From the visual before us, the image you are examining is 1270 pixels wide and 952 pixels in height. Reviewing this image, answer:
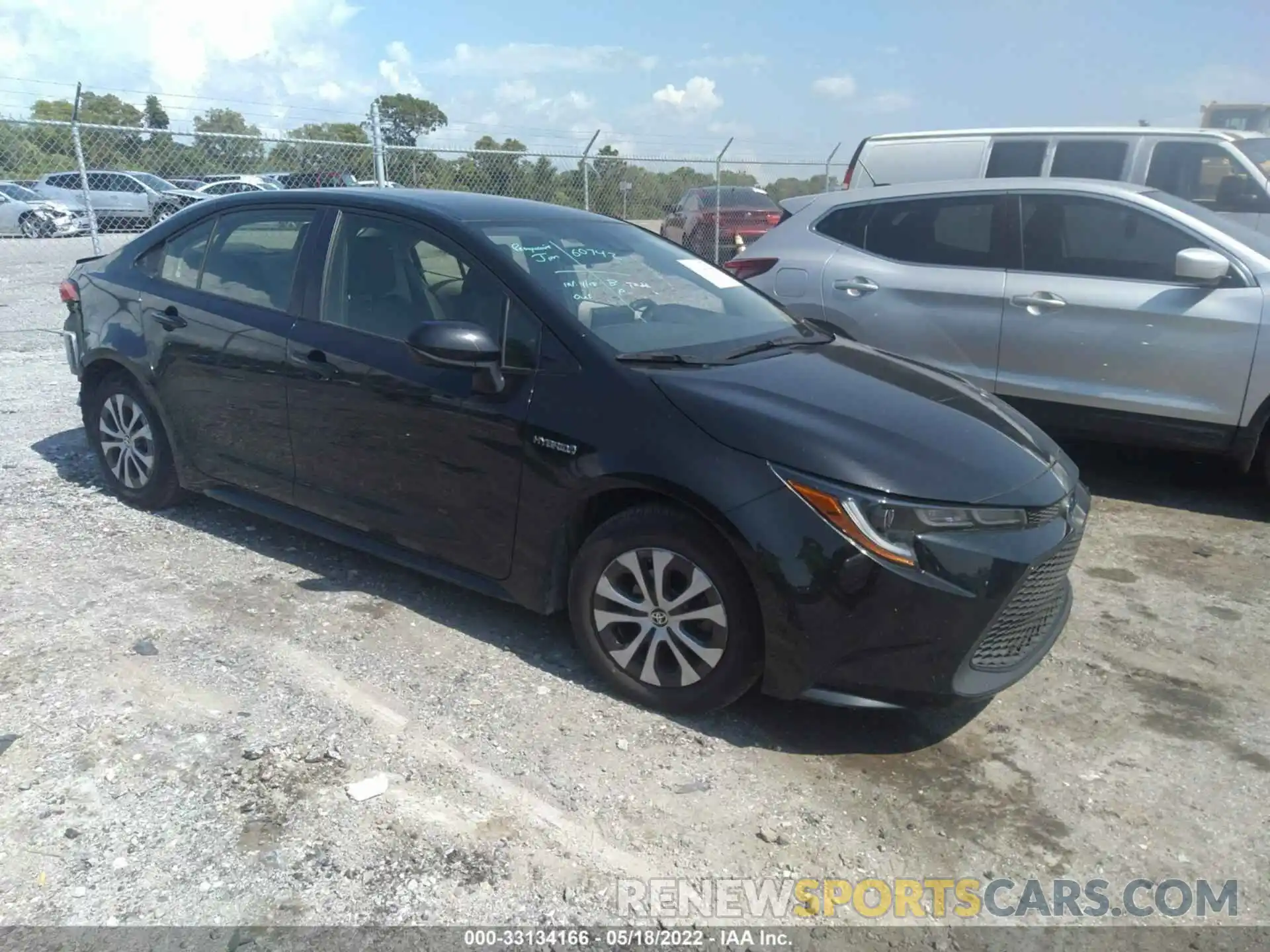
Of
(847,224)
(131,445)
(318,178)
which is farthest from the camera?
(318,178)

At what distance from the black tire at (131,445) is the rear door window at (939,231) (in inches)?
167

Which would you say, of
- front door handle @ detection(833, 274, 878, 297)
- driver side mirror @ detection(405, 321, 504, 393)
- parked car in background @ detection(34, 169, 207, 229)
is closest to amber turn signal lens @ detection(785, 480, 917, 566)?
driver side mirror @ detection(405, 321, 504, 393)

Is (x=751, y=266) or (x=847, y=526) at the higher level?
(x=751, y=266)

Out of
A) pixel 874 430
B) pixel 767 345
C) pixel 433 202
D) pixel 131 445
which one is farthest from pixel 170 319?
pixel 874 430

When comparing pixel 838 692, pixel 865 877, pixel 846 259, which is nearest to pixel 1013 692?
pixel 838 692

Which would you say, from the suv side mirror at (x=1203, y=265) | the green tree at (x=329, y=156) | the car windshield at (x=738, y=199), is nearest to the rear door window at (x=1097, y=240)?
the suv side mirror at (x=1203, y=265)

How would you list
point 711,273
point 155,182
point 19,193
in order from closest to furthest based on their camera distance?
point 711,273, point 155,182, point 19,193

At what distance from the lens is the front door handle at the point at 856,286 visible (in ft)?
20.5

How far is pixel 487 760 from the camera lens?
3145mm

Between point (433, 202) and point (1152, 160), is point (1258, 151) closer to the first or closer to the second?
point (1152, 160)

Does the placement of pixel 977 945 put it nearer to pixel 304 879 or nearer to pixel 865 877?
pixel 865 877

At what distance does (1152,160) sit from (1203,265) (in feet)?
11.7

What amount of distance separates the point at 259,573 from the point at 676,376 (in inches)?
88.8

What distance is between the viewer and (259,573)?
452 cm
